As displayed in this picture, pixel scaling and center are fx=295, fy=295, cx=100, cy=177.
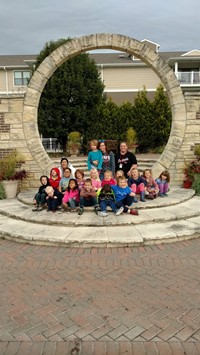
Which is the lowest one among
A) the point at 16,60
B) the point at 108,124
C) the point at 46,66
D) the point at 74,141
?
the point at 74,141

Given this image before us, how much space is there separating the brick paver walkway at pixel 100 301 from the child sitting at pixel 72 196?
4.97 feet

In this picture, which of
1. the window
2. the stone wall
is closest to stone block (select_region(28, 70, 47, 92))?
the stone wall

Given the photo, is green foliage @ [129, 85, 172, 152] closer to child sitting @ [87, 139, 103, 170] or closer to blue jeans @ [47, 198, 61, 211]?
child sitting @ [87, 139, 103, 170]

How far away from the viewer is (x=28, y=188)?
844cm

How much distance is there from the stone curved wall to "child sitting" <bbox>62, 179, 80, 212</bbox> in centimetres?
206

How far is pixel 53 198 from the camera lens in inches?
248

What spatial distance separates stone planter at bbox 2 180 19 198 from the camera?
7934mm

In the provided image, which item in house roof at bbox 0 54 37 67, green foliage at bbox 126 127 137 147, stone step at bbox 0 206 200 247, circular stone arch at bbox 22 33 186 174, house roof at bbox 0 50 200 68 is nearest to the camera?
stone step at bbox 0 206 200 247

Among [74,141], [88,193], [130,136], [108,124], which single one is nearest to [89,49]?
[88,193]

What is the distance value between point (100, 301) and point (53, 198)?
3.27 metres

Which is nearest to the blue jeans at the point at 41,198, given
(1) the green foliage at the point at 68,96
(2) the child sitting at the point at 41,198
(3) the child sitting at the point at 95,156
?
(2) the child sitting at the point at 41,198

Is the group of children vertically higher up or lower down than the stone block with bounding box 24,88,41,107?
lower down

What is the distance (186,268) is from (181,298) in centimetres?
82

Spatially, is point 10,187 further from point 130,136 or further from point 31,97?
point 130,136
